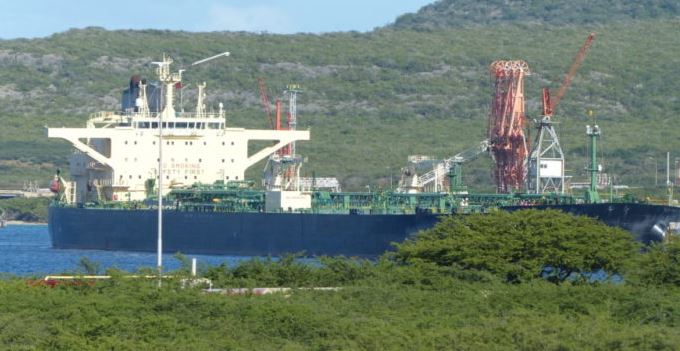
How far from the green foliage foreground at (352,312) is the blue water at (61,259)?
701 inches

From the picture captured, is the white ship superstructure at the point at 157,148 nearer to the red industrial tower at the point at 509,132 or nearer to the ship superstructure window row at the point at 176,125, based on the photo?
the ship superstructure window row at the point at 176,125

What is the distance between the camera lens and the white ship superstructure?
297 ft

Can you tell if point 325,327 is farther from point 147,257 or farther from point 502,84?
point 502,84

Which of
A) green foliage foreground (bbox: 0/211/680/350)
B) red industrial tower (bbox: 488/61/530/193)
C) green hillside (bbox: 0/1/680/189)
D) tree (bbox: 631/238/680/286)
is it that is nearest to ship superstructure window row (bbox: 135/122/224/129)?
red industrial tower (bbox: 488/61/530/193)

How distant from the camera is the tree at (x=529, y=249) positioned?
45.9 meters

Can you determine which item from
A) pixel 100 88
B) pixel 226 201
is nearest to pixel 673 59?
pixel 100 88

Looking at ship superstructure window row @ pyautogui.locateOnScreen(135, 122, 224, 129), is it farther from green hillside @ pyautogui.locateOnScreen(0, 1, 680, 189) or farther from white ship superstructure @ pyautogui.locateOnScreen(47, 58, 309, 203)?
green hillside @ pyautogui.locateOnScreen(0, 1, 680, 189)

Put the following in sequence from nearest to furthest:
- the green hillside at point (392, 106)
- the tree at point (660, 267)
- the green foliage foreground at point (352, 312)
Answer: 1. the green foliage foreground at point (352, 312)
2. the tree at point (660, 267)
3. the green hillside at point (392, 106)

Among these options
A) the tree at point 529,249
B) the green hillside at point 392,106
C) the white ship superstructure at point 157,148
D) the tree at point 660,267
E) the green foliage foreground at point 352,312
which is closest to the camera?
the green foliage foreground at point 352,312

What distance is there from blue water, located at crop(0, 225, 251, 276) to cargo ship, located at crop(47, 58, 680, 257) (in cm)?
147

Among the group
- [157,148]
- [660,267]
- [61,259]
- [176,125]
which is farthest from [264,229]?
[660,267]

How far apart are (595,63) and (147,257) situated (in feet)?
386

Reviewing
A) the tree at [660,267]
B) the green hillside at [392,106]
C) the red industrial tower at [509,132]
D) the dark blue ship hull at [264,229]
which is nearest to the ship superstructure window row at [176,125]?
the dark blue ship hull at [264,229]

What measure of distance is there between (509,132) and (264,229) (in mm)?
16200
